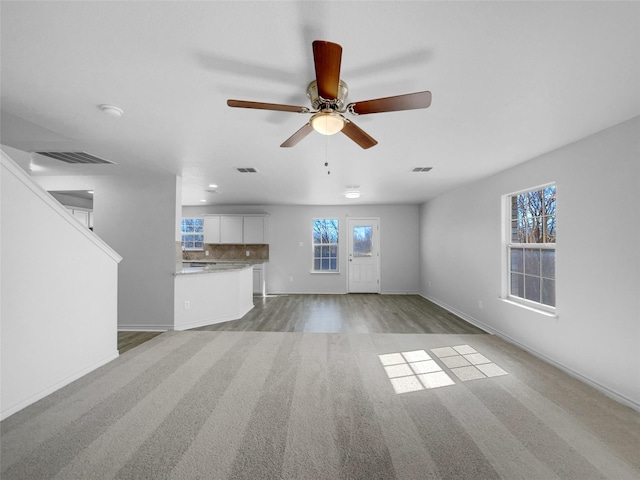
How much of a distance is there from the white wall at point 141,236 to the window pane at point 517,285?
5.04 metres

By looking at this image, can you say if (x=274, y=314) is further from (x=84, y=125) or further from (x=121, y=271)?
(x=84, y=125)

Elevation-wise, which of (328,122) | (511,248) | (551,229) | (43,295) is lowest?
(43,295)

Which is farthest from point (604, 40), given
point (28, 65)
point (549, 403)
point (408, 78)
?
point (28, 65)

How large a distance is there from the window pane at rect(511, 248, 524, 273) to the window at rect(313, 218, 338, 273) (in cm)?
415

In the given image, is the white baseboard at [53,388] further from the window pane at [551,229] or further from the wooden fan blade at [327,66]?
the window pane at [551,229]

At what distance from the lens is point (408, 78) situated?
1670mm

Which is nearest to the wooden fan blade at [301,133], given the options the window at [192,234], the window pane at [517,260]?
the window pane at [517,260]

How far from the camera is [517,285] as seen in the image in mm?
3672

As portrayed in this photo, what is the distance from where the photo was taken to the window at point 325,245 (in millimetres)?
7203

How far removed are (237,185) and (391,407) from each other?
4.10 meters

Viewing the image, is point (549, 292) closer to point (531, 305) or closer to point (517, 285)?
point (531, 305)

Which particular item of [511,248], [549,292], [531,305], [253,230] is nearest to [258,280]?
[253,230]

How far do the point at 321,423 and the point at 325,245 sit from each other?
5.42 m

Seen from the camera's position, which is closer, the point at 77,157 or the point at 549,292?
the point at 549,292
